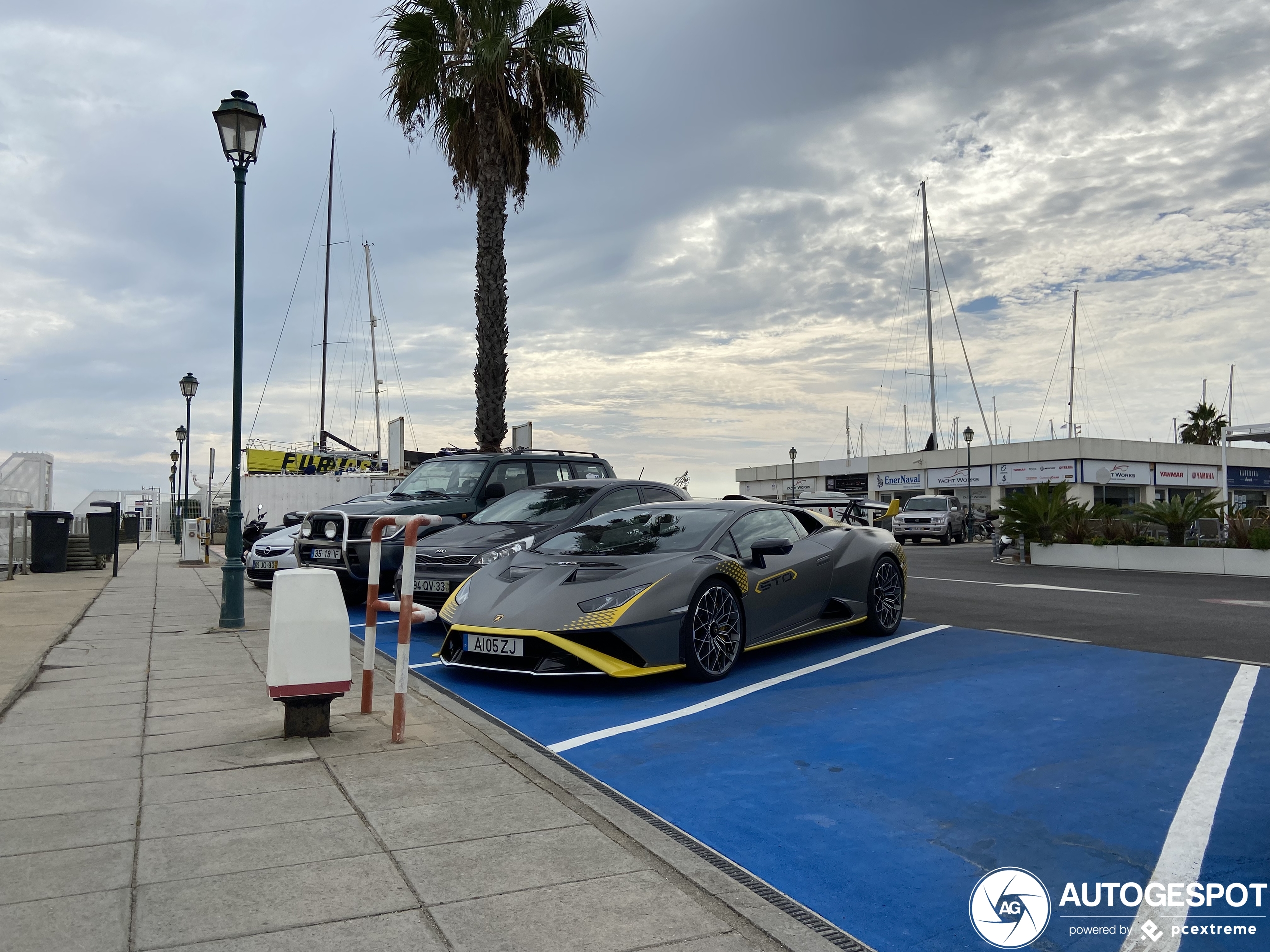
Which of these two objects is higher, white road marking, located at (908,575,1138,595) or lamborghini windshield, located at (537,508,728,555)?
lamborghini windshield, located at (537,508,728,555)

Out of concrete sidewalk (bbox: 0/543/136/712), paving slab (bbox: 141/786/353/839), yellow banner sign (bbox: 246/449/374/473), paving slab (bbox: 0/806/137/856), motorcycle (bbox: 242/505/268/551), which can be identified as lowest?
concrete sidewalk (bbox: 0/543/136/712)

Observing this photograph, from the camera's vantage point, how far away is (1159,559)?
1983 cm

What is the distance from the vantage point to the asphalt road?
8305mm

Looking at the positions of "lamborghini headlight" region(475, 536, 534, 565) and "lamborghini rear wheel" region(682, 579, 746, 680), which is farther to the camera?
"lamborghini headlight" region(475, 536, 534, 565)

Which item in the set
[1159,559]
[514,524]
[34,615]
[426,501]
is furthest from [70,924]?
[1159,559]

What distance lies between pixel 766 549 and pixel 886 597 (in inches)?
83.7

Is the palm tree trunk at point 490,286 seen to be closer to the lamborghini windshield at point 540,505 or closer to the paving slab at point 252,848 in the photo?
the lamborghini windshield at point 540,505

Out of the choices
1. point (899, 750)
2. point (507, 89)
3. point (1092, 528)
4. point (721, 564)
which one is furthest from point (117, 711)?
point (1092, 528)

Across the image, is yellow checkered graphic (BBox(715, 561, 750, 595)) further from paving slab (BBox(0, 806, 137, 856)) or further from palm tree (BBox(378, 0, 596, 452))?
palm tree (BBox(378, 0, 596, 452))

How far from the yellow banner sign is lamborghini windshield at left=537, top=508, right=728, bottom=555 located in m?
33.7

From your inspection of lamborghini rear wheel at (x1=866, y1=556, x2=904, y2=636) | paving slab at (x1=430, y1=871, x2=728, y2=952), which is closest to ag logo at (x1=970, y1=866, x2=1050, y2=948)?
paving slab at (x1=430, y1=871, x2=728, y2=952)

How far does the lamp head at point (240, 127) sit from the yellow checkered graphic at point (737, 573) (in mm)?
7265

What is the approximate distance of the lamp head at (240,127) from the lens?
10.2m

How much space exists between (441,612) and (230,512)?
3948 millimetres
